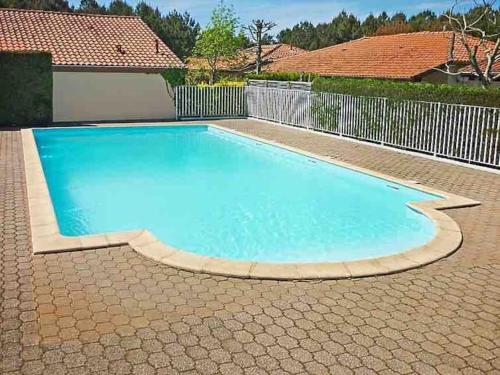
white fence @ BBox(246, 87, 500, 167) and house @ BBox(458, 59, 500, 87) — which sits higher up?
house @ BBox(458, 59, 500, 87)

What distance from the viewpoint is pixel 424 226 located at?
28.5 feet

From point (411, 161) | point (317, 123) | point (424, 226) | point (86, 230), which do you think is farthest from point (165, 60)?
point (424, 226)

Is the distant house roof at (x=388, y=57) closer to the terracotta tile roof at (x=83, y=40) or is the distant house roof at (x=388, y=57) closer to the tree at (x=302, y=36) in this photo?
the terracotta tile roof at (x=83, y=40)

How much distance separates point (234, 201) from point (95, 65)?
1445cm

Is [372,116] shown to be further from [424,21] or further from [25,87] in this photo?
[424,21]

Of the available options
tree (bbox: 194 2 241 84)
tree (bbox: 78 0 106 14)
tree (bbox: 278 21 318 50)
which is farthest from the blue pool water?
tree (bbox: 278 21 318 50)

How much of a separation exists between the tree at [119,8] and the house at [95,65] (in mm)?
36788

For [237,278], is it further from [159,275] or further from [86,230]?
[86,230]

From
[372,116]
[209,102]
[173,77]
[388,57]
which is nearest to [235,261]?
[372,116]

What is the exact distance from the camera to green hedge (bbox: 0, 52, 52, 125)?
20688 mm

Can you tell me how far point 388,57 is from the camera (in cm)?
3030

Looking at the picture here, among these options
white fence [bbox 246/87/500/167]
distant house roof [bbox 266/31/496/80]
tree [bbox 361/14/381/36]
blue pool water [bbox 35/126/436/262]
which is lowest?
blue pool water [bbox 35/126/436/262]

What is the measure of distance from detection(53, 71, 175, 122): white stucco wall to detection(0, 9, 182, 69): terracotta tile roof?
2.25ft

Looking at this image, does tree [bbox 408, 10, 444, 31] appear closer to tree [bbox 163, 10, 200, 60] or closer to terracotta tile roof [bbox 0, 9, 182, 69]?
tree [bbox 163, 10, 200, 60]
